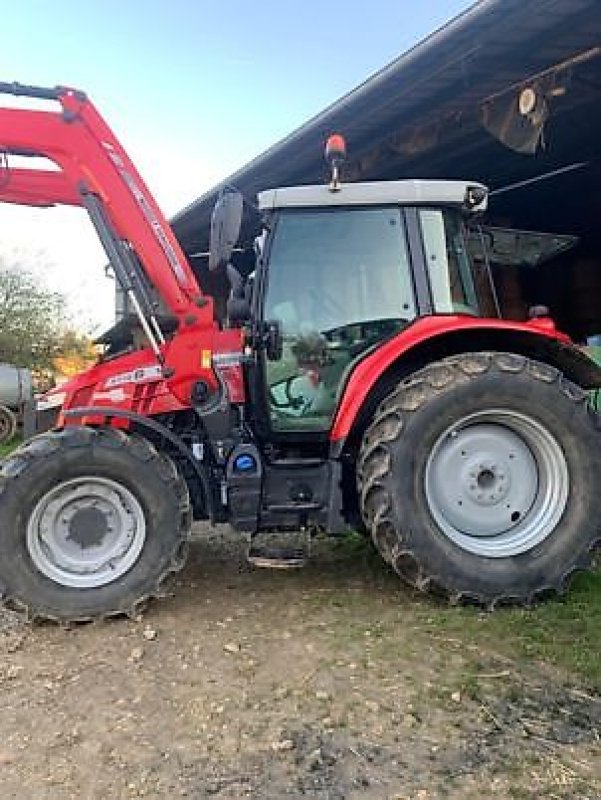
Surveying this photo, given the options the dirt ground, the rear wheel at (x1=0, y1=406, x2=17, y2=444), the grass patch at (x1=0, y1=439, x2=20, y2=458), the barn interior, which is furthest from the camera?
the rear wheel at (x1=0, y1=406, x2=17, y2=444)

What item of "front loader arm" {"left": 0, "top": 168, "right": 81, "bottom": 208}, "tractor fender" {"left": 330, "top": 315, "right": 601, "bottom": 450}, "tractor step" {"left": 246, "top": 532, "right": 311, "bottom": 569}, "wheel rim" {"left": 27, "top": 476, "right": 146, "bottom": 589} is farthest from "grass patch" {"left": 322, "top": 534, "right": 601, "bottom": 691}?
"front loader arm" {"left": 0, "top": 168, "right": 81, "bottom": 208}

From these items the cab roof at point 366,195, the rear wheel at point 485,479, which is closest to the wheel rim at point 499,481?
the rear wheel at point 485,479

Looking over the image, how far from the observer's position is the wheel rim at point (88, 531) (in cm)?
413

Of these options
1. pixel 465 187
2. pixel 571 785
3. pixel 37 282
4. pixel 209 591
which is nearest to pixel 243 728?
pixel 571 785

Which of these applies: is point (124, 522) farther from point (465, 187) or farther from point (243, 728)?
point (465, 187)

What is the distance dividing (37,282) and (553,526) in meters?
22.3

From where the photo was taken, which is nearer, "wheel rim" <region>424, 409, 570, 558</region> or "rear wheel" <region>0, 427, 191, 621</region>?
"rear wheel" <region>0, 427, 191, 621</region>

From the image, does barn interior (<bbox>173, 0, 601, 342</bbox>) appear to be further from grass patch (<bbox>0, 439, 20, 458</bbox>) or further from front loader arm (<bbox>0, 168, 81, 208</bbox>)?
grass patch (<bbox>0, 439, 20, 458</bbox>)

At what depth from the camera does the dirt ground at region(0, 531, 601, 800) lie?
2605 millimetres

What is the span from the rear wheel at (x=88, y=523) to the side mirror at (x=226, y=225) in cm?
105

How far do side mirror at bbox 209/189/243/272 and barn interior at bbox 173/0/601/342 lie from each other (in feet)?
1.60

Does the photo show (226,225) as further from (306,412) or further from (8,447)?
(8,447)

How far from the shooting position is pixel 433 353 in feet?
14.9

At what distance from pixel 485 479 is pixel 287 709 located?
1709 mm
